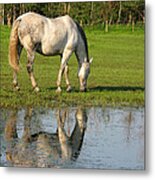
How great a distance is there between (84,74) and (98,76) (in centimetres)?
9

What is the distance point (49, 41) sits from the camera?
388cm

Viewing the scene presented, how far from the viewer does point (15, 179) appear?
12.5 feet

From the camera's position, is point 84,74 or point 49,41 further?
point 49,41

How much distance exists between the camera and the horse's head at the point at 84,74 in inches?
149

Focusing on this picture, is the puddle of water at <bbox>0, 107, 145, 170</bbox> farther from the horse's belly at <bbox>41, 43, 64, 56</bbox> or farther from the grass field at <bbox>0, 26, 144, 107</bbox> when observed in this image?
the horse's belly at <bbox>41, 43, 64, 56</bbox>

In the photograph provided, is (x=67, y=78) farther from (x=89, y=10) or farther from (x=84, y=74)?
(x=89, y=10)

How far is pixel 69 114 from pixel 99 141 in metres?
0.26

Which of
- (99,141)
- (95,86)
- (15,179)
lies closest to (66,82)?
(95,86)

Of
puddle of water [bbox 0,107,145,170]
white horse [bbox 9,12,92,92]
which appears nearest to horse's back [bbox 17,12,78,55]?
white horse [bbox 9,12,92,92]

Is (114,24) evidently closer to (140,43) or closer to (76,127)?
(140,43)

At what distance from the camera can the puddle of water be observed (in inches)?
144

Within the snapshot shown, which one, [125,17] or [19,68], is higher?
[125,17]

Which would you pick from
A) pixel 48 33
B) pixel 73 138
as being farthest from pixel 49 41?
pixel 73 138

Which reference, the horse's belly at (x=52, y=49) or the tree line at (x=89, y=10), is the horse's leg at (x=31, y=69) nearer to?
the horse's belly at (x=52, y=49)
